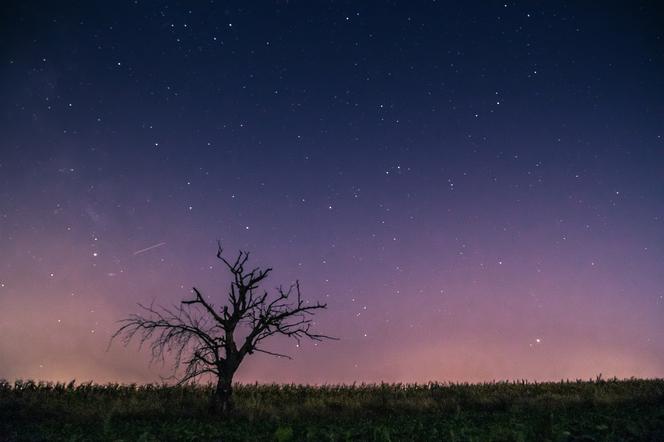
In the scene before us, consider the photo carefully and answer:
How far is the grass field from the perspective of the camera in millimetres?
12703

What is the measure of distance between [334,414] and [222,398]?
13.4 ft

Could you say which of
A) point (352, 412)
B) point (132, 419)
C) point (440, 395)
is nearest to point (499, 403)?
point (440, 395)

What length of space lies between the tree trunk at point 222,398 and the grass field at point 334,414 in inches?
18.4

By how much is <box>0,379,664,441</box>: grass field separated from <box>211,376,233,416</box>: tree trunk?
0.47 meters

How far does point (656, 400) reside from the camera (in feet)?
65.0

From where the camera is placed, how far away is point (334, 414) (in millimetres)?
19281

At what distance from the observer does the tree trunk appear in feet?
62.4

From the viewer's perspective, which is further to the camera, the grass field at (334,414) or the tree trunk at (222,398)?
the tree trunk at (222,398)

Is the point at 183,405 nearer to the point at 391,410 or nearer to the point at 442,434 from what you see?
the point at 391,410

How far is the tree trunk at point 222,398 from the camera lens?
19.0 m

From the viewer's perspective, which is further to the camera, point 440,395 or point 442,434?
point 440,395

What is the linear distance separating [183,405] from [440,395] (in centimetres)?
1203

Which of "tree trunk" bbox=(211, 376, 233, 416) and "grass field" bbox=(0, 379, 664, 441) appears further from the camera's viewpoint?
"tree trunk" bbox=(211, 376, 233, 416)

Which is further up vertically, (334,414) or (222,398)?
(222,398)
